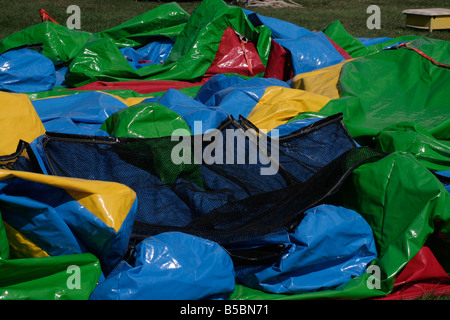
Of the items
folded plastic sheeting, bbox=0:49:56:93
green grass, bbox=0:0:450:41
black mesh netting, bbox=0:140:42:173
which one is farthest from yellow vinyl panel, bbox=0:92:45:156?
green grass, bbox=0:0:450:41

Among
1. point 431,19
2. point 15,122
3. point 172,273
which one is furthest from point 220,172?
point 431,19

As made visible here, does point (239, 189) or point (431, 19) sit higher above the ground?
point (431, 19)

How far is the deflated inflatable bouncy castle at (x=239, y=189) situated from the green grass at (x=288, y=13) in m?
4.88

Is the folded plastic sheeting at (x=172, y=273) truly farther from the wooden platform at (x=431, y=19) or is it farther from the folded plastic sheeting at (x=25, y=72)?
the wooden platform at (x=431, y=19)

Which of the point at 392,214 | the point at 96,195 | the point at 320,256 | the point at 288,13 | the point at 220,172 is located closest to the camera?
the point at 96,195

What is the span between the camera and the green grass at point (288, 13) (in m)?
9.34

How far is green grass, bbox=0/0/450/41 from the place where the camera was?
934cm

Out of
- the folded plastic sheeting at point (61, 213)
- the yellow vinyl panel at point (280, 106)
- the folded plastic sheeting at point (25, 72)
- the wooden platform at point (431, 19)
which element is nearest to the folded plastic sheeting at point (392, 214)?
the folded plastic sheeting at point (61, 213)

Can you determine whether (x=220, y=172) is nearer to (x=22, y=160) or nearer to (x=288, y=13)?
(x=22, y=160)

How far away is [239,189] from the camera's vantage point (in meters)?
2.88

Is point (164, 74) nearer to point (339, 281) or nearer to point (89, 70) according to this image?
point (89, 70)

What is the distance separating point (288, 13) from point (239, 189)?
29.7ft

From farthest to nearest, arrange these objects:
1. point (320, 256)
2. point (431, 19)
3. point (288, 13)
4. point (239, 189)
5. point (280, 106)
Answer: point (288, 13), point (431, 19), point (280, 106), point (239, 189), point (320, 256)
